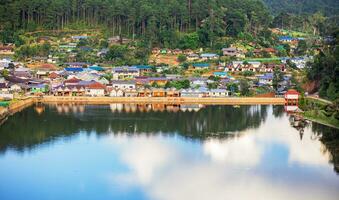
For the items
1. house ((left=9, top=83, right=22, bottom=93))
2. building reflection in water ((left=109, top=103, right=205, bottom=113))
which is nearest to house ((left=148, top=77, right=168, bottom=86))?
building reflection in water ((left=109, top=103, right=205, bottom=113))

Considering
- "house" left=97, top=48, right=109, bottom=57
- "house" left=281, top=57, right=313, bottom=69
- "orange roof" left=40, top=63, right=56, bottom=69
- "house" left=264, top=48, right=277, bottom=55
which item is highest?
"house" left=264, top=48, right=277, bottom=55

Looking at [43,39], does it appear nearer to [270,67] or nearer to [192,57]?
[192,57]

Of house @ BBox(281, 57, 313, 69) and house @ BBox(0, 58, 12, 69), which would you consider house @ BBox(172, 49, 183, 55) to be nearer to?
house @ BBox(281, 57, 313, 69)

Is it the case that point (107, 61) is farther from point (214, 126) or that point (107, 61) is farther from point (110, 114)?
point (214, 126)

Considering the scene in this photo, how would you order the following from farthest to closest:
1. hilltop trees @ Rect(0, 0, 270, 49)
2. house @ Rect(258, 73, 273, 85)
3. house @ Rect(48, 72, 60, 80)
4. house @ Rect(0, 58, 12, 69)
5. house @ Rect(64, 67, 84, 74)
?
hilltop trees @ Rect(0, 0, 270, 49) → house @ Rect(0, 58, 12, 69) → house @ Rect(64, 67, 84, 74) → house @ Rect(48, 72, 60, 80) → house @ Rect(258, 73, 273, 85)

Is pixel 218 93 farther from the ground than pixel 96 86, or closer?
closer

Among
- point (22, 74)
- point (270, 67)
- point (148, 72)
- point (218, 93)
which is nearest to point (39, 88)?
point (22, 74)

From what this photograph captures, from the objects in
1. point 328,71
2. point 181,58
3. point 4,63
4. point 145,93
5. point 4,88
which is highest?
point 181,58

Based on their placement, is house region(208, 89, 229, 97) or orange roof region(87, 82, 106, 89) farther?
orange roof region(87, 82, 106, 89)
